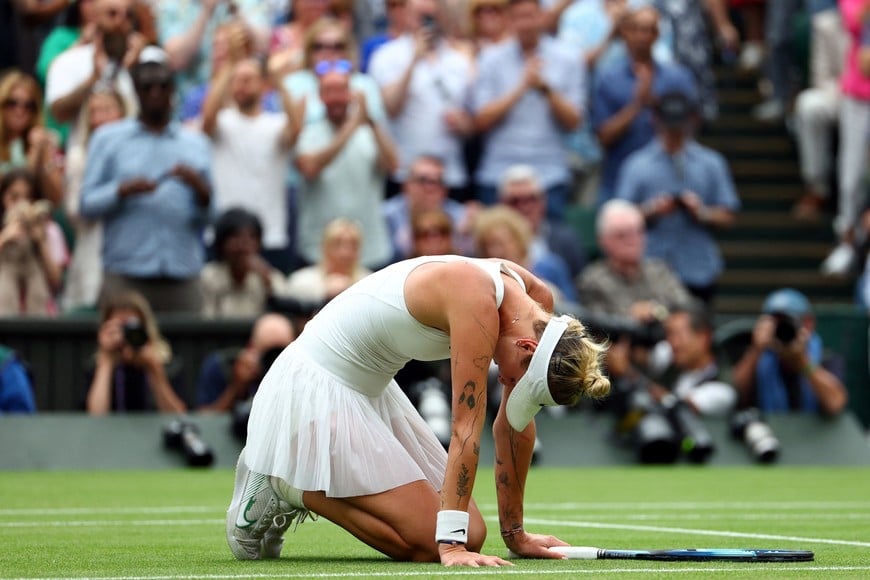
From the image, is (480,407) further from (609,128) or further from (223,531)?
(609,128)

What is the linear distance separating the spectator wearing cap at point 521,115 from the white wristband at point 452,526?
10.1 m

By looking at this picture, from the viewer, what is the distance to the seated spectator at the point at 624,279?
15.1m

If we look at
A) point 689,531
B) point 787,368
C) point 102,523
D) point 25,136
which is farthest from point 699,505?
point 25,136

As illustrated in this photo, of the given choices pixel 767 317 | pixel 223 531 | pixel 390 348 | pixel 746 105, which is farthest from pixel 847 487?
pixel 746 105

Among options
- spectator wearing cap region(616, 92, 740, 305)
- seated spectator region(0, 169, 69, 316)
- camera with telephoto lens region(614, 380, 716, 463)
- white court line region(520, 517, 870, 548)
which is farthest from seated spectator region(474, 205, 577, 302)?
white court line region(520, 517, 870, 548)

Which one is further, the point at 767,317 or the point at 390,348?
the point at 767,317

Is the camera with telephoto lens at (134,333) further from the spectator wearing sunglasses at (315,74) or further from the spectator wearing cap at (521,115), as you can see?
the spectator wearing cap at (521,115)

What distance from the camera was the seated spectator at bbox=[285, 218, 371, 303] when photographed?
14.2 m

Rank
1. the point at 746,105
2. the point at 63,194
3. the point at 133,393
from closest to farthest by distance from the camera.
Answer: the point at 133,393 → the point at 63,194 → the point at 746,105

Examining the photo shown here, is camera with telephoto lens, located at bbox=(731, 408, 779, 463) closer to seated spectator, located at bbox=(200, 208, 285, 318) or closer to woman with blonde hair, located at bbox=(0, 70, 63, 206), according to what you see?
seated spectator, located at bbox=(200, 208, 285, 318)

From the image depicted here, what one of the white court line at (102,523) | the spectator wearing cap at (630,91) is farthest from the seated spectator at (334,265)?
the white court line at (102,523)

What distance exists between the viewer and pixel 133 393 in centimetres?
1382

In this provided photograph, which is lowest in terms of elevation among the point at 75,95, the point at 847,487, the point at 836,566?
the point at 847,487

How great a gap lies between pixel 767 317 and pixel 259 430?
8231mm
